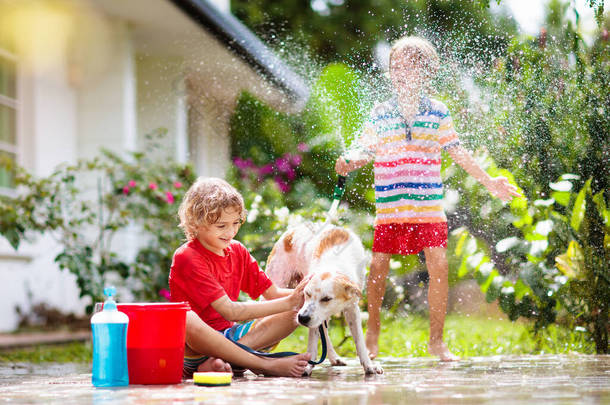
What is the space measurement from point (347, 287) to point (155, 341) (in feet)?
2.51

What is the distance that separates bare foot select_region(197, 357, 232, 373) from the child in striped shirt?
98 cm

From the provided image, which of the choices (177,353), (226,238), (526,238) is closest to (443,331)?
(526,238)

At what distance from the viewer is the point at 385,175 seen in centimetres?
370

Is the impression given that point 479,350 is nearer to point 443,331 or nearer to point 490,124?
point 443,331

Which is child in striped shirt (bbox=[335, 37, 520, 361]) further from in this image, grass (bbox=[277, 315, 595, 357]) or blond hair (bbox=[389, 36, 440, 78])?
grass (bbox=[277, 315, 595, 357])

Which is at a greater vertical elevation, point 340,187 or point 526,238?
point 340,187

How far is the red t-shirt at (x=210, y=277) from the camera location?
9.97 feet

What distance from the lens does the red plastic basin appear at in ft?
9.07

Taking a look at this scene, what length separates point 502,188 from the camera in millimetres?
3805

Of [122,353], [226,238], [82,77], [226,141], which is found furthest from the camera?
[82,77]

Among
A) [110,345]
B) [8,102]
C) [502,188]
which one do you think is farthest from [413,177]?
[8,102]

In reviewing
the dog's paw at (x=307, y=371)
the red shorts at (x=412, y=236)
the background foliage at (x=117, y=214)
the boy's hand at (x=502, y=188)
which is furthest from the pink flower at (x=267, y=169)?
the dog's paw at (x=307, y=371)

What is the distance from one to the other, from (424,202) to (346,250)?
0.52m

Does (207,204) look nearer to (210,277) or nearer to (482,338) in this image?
(210,277)
